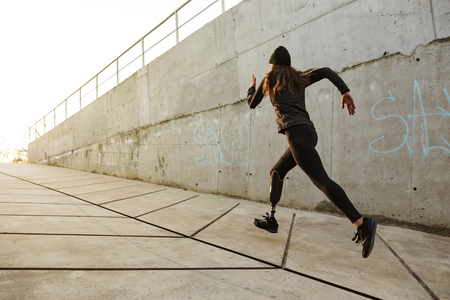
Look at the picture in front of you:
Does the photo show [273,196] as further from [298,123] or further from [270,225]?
[298,123]

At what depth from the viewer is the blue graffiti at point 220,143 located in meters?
4.41

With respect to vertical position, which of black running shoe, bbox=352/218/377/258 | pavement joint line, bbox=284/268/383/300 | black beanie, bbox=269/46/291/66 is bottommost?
pavement joint line, bbox=284/268/383/300

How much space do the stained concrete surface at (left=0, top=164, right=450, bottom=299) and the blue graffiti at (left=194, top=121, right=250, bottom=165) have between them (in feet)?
5.34

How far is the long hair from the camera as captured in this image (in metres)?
2.23

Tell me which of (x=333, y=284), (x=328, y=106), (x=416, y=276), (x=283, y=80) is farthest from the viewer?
(x=328, y=106)

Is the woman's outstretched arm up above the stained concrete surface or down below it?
above

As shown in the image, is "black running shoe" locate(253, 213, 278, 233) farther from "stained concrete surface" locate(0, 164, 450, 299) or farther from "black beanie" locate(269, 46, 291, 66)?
"black beanie" locate(269, 46, 291, 66)

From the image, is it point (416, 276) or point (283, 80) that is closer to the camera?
point (416, 276)

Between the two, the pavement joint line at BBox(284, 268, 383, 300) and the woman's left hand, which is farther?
the woman's left hand

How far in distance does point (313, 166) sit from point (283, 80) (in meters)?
0.79

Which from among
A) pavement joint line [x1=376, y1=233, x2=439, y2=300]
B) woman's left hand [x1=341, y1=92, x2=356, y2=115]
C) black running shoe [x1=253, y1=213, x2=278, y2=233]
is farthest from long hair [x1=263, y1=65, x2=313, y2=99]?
pavement joint line [x1=376, y1=233, x2=439, y2=300]

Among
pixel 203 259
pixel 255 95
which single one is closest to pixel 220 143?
pixel 255 95

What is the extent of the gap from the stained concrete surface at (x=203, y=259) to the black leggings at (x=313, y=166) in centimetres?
39

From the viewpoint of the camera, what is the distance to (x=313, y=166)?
198cm
